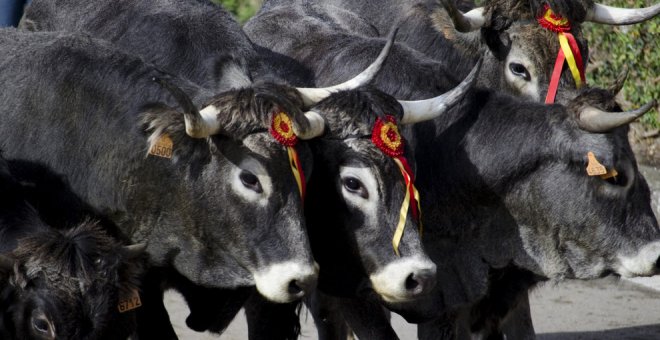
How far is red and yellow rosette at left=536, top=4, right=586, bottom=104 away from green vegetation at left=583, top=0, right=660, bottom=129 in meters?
2.39

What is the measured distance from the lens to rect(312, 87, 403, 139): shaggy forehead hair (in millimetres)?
6293

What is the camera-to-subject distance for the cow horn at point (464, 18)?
759 centimetres

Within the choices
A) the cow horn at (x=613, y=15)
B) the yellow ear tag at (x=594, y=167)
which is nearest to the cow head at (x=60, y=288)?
the yellow ear tag at (x=594, y=167)

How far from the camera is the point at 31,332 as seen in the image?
5.32 meters

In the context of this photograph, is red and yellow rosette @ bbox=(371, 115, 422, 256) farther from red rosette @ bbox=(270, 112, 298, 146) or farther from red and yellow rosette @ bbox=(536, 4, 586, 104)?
red and yellow rosette @ bbox=(536, 4, 586, 104)

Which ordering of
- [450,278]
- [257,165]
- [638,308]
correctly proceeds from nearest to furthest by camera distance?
1. [257,165]
2. [450,278]
3. [638,308]

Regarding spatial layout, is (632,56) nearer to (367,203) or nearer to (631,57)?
(631,57)

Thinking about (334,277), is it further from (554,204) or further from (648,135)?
(648,135)

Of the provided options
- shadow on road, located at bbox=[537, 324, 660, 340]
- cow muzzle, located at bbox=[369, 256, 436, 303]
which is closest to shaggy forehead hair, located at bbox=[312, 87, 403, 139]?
cow muzzle, located at bbox=[369, 256, 436, 303]

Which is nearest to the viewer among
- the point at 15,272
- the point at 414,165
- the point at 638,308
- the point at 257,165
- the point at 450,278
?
the point at 15,272

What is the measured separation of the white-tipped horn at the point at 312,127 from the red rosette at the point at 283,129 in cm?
3

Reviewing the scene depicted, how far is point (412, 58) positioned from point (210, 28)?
110 centimetres

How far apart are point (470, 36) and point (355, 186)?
2.00m

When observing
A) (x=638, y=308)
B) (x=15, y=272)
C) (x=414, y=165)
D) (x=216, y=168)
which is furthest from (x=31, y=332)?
(x=638, y=308)
